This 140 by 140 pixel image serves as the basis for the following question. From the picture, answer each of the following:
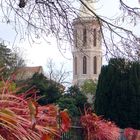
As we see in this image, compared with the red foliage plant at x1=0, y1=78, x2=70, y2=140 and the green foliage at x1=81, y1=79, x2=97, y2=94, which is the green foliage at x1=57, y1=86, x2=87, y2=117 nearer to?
the green foliage at x1=81, y1=79, x2=97, y2=94

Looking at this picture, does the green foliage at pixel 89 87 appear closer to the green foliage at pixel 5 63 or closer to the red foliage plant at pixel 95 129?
the red foliage plant at pixel 95 129

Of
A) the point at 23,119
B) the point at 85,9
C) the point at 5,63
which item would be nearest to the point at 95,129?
the point at 85,9

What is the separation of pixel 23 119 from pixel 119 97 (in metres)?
37.5

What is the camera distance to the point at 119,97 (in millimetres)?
40938

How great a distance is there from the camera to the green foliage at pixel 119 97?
1556 inches

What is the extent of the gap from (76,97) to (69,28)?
4057 centimetres

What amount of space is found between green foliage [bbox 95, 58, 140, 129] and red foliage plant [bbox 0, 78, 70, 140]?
1370 inches

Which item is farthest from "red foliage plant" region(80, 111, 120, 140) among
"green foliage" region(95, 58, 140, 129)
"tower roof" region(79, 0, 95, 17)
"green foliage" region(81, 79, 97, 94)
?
"green foliage" region(81, 79, 97, 94)

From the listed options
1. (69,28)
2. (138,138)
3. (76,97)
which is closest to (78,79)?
(76,97)

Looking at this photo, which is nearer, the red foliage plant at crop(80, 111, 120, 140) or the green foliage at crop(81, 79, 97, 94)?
the red foliage plant at crop(80, 111, 120, 140)

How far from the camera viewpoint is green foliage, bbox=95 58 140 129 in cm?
3953

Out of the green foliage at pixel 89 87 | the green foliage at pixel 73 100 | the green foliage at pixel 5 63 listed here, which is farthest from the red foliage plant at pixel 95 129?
the green foliage at pixel 89 87

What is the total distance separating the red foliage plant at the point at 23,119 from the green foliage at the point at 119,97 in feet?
114

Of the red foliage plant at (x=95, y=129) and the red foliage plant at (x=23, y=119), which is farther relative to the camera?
the red foliage plant at (x=95, y=129)
